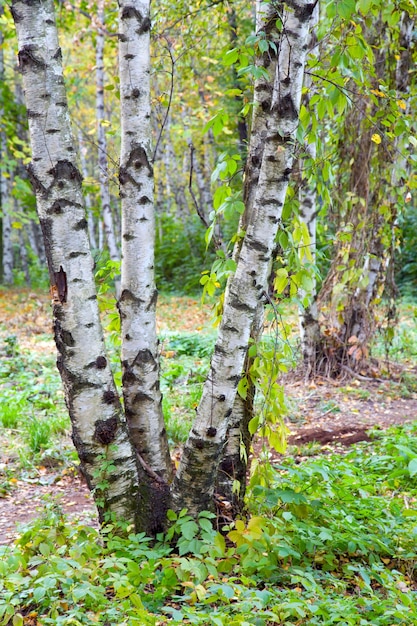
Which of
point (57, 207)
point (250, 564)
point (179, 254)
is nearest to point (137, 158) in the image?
point (57, 207)

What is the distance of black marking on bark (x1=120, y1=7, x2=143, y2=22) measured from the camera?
2.83 metres

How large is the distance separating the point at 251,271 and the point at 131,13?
4.77 feet

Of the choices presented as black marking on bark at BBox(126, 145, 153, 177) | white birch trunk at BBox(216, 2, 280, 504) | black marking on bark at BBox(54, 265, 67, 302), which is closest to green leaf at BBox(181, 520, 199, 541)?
white birch trunk at BBox(216, 2, 280, 504)

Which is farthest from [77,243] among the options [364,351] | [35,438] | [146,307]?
[364,351]

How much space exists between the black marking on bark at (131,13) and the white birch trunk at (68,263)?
0.48m

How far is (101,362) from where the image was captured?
8.73 ft

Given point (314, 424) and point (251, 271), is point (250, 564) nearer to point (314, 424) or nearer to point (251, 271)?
point (251, 271)

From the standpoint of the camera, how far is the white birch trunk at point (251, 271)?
8.21ft

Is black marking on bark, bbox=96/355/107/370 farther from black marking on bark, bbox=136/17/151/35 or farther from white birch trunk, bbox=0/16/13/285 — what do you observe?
white birch trunk, bbox=0/16/13/285

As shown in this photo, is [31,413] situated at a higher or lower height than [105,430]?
lower

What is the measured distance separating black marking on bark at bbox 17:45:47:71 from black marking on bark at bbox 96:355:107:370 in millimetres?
1308

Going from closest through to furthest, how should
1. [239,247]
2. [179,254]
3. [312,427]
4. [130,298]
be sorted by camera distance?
[130,298] < [239,247] < [312,427] < [179,254]

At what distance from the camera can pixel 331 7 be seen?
2.43m

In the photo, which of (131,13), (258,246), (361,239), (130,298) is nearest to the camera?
(258,246)
